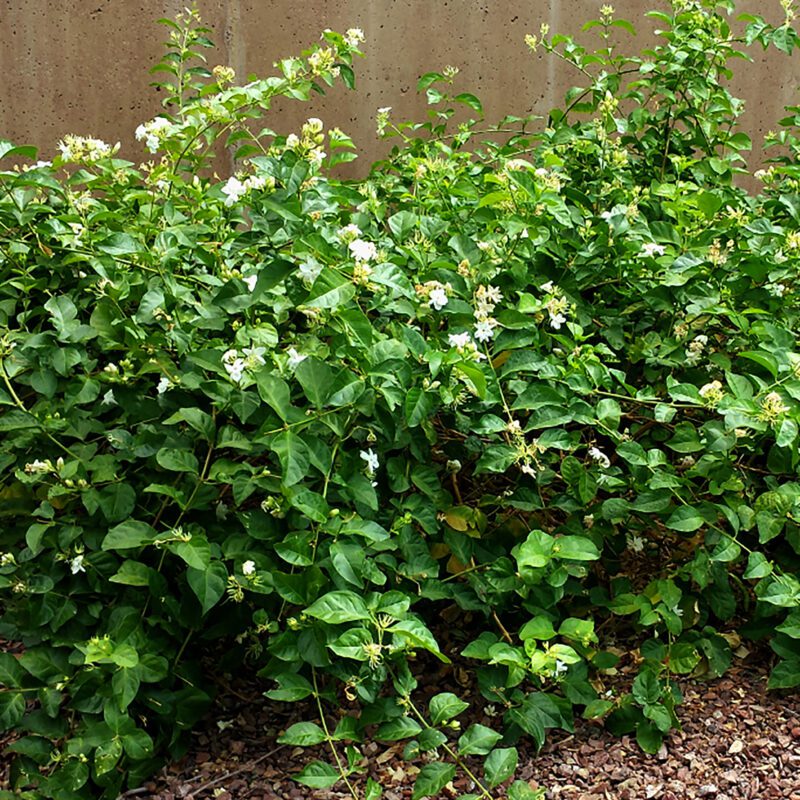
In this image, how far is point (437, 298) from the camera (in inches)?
77.5

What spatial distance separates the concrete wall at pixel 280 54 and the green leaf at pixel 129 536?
1959mm

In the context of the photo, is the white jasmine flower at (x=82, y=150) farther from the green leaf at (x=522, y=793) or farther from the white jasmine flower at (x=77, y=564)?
the green leaf at (x=522, y=793)

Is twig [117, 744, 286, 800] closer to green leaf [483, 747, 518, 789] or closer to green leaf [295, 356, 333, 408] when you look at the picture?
green leaf [483, 747, 518, 789]

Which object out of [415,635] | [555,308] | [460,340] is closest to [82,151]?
[460,340]

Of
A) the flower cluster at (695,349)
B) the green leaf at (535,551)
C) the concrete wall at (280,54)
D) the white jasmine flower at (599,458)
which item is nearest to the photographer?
the green leaf at (535,551)

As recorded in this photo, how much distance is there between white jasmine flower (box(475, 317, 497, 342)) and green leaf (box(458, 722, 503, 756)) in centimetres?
74

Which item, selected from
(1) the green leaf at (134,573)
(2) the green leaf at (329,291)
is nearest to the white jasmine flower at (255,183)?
(2) the green leaf at (329,291)

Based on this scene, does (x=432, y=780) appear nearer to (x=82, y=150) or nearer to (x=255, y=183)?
(x=255, y=183)

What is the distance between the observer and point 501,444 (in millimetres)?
1973

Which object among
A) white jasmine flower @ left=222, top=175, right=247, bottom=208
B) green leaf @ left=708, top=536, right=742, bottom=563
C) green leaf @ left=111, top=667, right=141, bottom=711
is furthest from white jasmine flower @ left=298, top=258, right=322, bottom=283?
green leaf @ left=708, top=536, right=742, bottom=563

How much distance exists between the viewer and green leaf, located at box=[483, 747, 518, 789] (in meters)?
1.71

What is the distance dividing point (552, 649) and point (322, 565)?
0.44m

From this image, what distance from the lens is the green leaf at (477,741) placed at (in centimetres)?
173

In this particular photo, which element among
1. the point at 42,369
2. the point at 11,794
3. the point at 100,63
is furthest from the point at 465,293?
the point at 100,63
